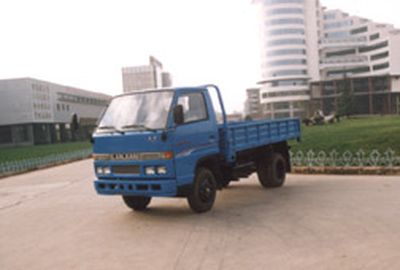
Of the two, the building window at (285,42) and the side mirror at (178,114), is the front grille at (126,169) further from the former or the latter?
the building window at (285,42)

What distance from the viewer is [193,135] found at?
23.1 feet

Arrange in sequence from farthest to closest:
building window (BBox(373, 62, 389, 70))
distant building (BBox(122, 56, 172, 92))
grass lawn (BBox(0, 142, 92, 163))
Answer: distant building (BBox(122, 56, 172, 92)), building window (BBox(373, 62, 389, 70)), grass lawn (BBox(0, 142, 92, 163))

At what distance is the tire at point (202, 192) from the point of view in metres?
7.11

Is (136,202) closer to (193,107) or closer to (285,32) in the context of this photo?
(193,107)

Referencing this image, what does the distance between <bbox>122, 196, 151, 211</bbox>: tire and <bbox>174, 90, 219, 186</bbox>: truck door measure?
170 cm

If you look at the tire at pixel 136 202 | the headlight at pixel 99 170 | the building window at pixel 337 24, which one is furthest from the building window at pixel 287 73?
the headlight at pixel 99 170

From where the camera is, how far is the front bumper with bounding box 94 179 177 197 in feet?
21.6

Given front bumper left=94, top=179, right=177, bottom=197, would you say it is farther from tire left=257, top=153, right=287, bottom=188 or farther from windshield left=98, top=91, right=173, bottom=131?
tire left=257, top=153, right=287, bottom=188

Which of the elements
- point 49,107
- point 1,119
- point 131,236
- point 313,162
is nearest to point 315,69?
point 49,107

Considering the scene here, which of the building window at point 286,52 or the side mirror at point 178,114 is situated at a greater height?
the building window at point 286,52

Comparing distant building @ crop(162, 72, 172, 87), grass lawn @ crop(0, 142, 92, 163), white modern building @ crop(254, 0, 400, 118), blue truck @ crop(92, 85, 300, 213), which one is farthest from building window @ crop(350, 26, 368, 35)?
blue truck @ crop(92, 85, 300, 213)

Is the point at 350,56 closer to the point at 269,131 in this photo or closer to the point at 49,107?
the point at 49,107

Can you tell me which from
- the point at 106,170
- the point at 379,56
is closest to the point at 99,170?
the point at 106,170

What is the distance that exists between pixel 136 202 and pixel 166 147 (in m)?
2.07
